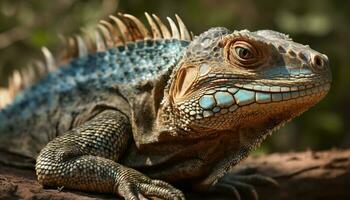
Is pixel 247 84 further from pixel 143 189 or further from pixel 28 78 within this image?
pixel 28 78

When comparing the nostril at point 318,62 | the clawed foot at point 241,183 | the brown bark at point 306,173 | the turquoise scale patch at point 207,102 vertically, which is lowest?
the brown bark at point 306,173

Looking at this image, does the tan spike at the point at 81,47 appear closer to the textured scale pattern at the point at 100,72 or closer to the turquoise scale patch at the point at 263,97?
the textured scale pattern at the point at 100,72

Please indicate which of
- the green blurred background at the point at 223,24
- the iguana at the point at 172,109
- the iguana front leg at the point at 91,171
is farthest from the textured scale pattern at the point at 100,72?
the green blurred background at the point at 223,24

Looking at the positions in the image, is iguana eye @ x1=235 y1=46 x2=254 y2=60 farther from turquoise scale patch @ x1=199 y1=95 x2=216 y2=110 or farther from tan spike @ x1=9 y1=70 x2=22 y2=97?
tan spike @ x1=9 y1=70 x2=22 y2=97

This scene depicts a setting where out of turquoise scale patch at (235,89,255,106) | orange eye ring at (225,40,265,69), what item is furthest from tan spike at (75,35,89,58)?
turquoise scale patch at (235,89,255,106)

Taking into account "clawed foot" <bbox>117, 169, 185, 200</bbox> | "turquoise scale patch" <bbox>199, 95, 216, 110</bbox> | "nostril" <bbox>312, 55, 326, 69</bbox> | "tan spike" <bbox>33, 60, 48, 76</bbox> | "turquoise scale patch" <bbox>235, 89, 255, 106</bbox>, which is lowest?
"clawed foot" <bbox>117, 169, 185, 200</bbox>

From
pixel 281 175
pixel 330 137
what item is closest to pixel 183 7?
pixel 330 137

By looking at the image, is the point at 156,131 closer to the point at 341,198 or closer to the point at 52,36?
the point at 341,198
